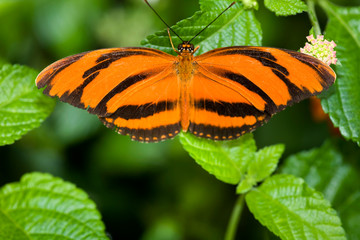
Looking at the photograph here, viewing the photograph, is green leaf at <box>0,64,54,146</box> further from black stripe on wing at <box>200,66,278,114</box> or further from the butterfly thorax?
black stripe on wing at <box>200,66,278,114</box>

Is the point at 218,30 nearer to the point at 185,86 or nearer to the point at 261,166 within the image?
the point at 185,86

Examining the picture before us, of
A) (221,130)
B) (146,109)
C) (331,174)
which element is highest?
(146,109)

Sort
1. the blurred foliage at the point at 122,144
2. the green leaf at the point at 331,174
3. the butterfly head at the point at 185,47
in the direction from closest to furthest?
the butterfly head at the point at 185,47 < the green leaf at the point at 331,174 < the blurred foliage at the point at 122,144

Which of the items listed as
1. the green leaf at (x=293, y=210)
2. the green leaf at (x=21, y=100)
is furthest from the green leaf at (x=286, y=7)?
the green leaf at (x=21, y=100)

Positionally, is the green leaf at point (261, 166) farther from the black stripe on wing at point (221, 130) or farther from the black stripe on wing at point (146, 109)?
the black stripe on wing at point (146, 109)

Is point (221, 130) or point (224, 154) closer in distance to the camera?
point (221, 130)

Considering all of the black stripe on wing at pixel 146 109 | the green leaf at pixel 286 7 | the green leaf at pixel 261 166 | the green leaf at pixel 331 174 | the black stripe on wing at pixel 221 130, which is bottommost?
the green leaf at pixel 331 174

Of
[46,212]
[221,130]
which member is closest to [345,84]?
[221,130]
